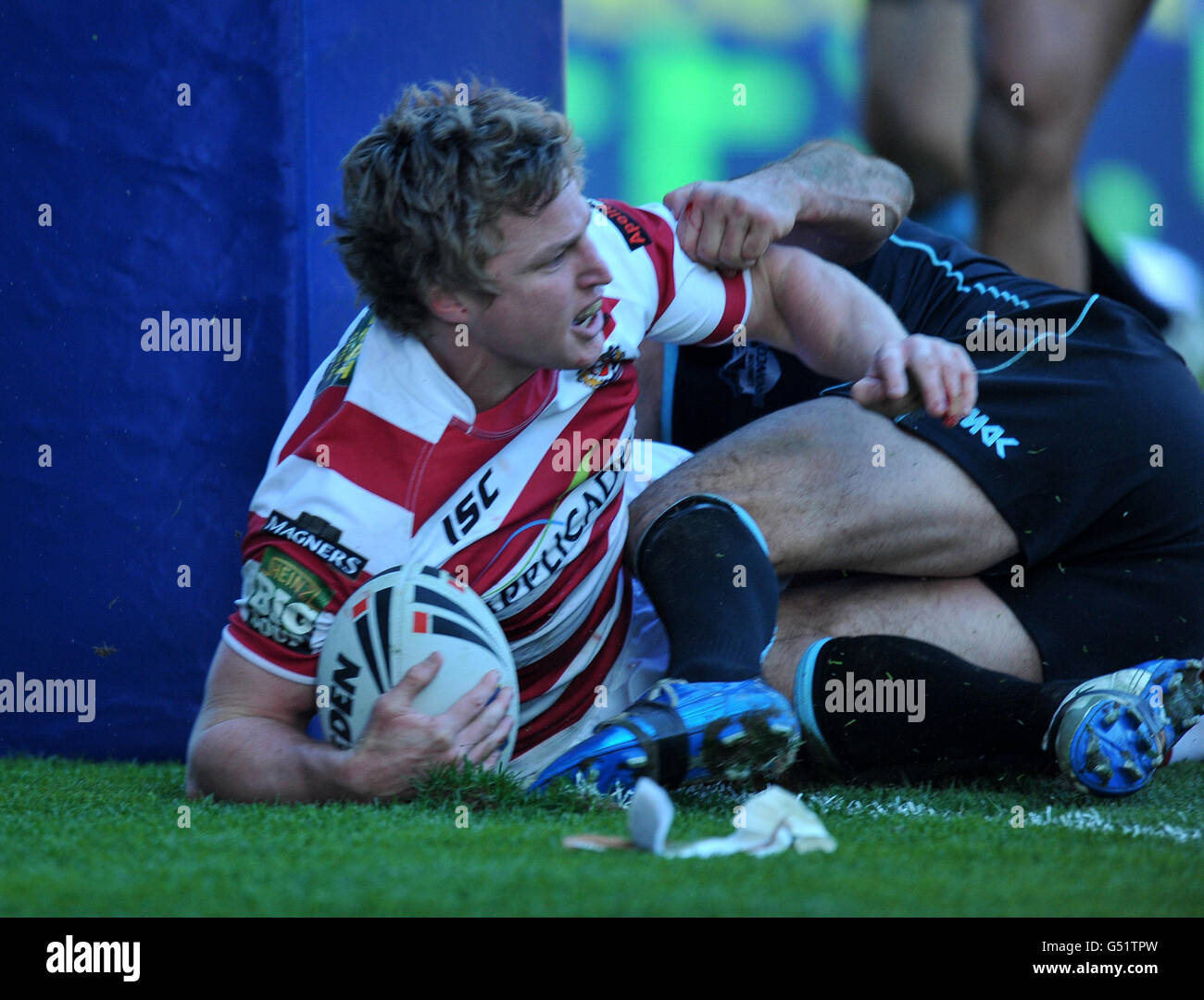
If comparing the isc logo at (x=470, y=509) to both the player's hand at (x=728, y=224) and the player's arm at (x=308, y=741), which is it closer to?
the player's arm at (x=308, y=741)

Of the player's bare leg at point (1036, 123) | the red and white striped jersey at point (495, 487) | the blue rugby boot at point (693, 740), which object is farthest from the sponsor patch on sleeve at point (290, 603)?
the player's bare leg at point (1036, 123)

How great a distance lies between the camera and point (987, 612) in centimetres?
222

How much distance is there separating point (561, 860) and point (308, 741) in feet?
1.98

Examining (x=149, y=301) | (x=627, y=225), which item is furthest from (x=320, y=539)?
(x=149, y=301)

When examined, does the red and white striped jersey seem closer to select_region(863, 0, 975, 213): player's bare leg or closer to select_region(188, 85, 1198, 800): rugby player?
select_region(188, 85, 1198, 800): rugby player

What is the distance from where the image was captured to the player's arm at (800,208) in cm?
228

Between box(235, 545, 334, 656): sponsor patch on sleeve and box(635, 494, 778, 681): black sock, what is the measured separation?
1.56 feet

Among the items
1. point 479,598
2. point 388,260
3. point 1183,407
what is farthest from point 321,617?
point 1183,407

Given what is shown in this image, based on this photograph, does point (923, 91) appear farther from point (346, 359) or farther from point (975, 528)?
point (346, 359)

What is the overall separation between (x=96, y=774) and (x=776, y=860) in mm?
1409

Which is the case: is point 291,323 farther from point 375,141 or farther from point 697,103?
point 697,103

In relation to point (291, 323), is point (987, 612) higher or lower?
lower

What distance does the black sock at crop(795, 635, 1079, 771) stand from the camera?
6.50 ft

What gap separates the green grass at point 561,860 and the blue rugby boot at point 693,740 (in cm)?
5
